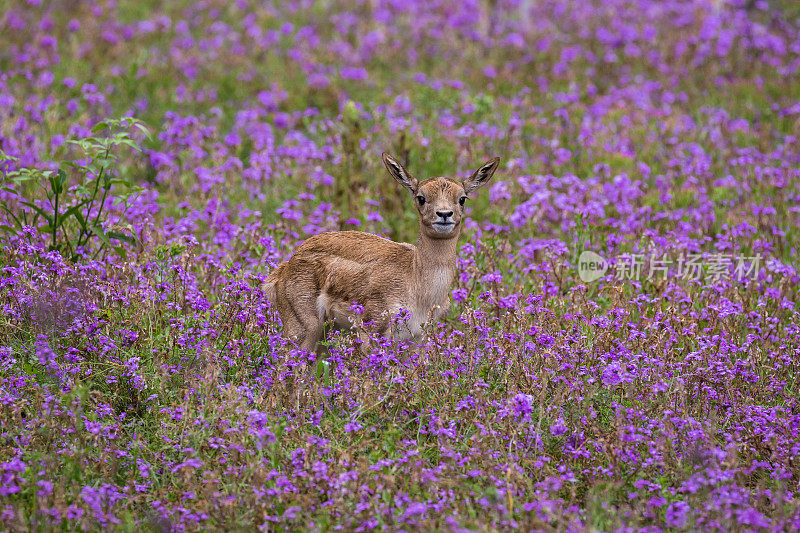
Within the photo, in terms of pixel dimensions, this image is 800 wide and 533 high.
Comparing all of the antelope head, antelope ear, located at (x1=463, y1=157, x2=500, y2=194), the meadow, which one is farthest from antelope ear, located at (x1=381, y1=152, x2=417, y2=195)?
the meadow

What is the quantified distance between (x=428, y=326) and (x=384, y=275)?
0.56m

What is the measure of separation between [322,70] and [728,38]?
7350 mm

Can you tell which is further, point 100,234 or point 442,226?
point 100,234

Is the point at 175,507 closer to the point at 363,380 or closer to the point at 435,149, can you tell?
the point at 363,380

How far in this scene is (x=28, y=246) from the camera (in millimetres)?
6578

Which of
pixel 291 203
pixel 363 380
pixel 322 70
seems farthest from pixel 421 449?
pixel 322 70

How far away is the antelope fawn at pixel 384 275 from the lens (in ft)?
21.2

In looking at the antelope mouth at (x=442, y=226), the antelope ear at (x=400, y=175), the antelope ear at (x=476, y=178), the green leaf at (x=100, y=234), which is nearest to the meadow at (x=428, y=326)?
the green leaf at (x=100, y=234)

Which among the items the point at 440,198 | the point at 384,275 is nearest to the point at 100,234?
the point at 384,275

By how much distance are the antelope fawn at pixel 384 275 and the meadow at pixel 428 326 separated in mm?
246

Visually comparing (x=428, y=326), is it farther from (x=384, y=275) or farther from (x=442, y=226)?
(x=442, y=226)

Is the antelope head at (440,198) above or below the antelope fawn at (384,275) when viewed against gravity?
above

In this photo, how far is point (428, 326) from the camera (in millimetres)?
6234

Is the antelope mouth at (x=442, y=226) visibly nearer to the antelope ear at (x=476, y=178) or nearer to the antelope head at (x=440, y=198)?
the antelope head at (x=440, y=198)
